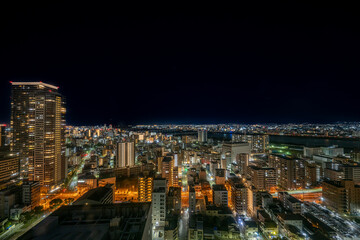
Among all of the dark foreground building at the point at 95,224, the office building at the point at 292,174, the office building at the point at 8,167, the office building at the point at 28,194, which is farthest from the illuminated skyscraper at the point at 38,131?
the office building at the point at 292,174

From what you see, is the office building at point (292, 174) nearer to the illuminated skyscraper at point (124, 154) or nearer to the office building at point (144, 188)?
the office building at point (144, 188)

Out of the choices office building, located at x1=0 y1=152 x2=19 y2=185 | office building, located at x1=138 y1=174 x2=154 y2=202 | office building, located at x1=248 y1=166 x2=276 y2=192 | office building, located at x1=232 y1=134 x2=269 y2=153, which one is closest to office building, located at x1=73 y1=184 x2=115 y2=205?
office building, located at x1=138 y1=174 x2=154 y2=202

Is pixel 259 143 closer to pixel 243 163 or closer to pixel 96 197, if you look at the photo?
pixel 243 163

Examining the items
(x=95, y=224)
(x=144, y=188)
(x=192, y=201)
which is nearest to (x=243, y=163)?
(x=192, y=201)

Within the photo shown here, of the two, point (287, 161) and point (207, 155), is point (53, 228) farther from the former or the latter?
point (207, 155)

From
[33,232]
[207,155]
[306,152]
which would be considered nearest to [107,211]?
[33,232]

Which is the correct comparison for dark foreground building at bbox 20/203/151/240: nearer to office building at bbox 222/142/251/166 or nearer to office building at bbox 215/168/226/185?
office building at bbox 215/168/226/185
